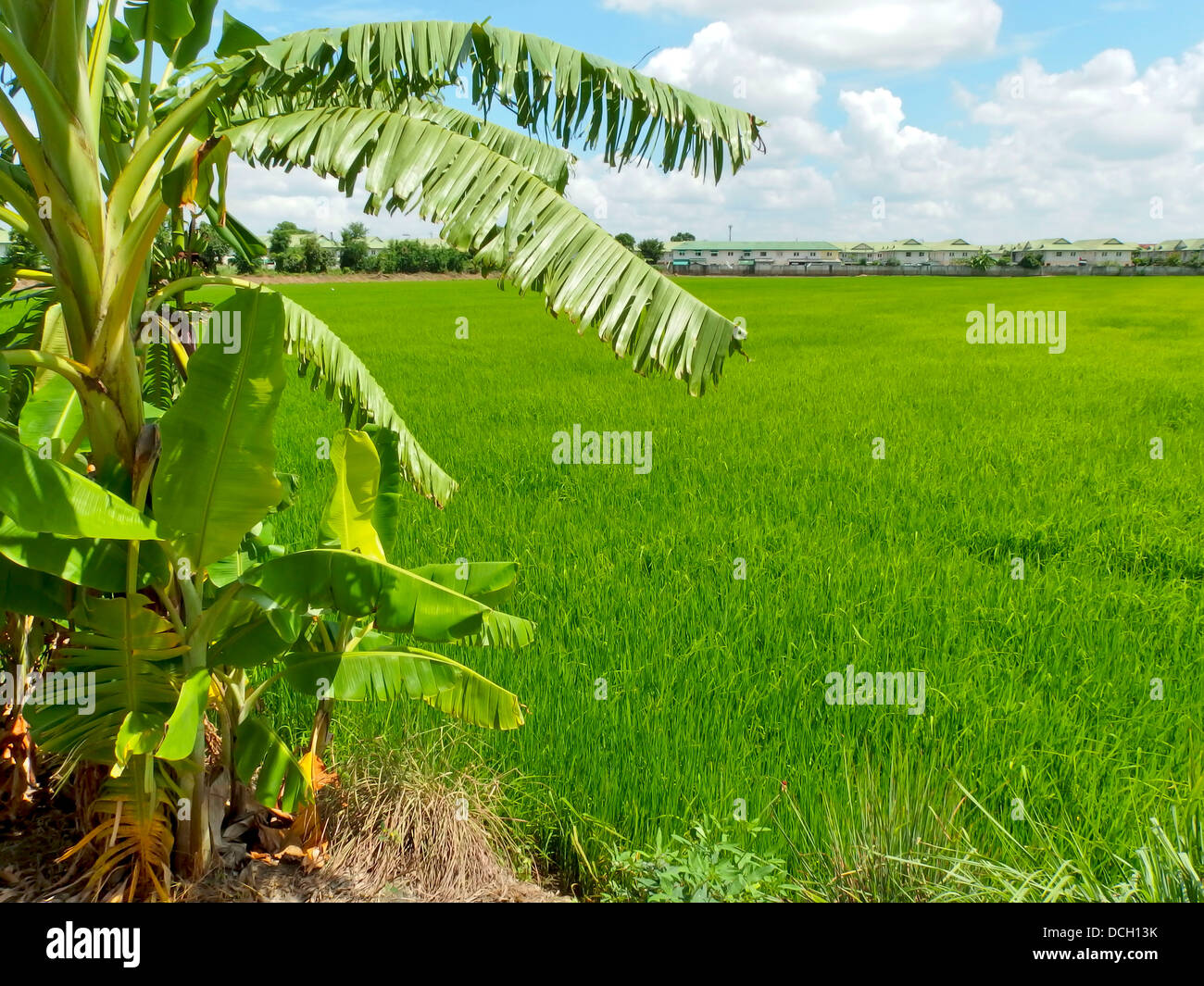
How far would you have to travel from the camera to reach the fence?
49.6 meters

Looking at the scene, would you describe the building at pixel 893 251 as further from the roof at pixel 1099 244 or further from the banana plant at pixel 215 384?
the banana plant at pixel 215 384

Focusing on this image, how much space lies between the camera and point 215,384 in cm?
197

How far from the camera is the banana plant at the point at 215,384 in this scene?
1940mm

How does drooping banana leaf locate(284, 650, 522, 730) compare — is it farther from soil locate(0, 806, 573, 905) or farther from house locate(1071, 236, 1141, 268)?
house locate(1071, 236, 1141, 268)

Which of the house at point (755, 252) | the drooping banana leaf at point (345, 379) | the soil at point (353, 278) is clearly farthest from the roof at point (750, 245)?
the drooping banana leaf at point (345, 379)

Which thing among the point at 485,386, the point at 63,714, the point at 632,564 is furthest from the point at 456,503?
the point at 485,386

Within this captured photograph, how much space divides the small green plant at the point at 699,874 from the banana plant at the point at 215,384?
51 cm

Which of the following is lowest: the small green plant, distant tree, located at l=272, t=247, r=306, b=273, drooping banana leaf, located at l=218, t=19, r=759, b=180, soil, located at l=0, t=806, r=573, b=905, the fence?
soil, located at l=0, t=806, r=573, b=905

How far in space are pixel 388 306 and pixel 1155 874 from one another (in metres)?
24.7

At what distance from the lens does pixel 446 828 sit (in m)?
2.45

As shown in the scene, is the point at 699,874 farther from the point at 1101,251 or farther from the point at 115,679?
the point at 1101,251

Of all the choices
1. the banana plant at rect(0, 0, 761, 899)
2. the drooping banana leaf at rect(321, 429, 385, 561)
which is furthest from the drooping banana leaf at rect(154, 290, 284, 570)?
the drooping banana leaf at rect(321, 429, 385, 561)

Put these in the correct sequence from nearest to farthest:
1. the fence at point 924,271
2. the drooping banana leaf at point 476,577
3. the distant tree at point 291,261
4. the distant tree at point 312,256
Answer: the drooping banana leaf at point 476,577 → the distant tree at point 291,261 → the distant tree at point 312,256 → the fence at point 924,271

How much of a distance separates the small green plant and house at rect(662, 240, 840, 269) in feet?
258
